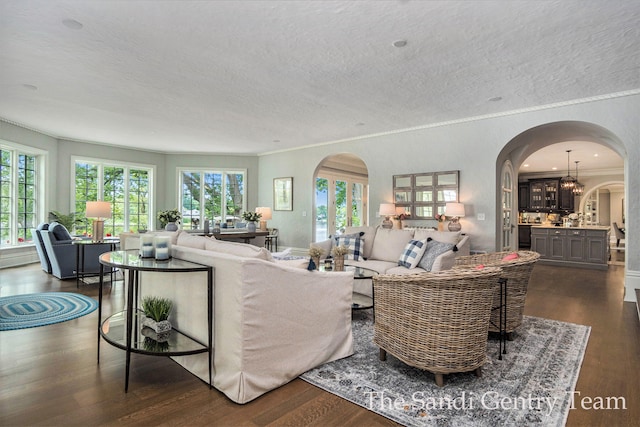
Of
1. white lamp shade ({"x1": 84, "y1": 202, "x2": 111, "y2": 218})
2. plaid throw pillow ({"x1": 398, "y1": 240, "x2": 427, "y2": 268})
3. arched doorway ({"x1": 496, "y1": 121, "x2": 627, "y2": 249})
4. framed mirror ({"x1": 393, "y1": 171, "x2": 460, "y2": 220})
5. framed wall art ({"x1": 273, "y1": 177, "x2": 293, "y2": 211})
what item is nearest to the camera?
plaid throw pillow ({"x1": 398, "y1": 240, "x2": 427, "y2": 268})

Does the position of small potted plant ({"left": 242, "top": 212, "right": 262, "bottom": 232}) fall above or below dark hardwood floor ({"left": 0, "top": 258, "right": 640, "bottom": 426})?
above

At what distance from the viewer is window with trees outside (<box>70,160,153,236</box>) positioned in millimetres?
8234

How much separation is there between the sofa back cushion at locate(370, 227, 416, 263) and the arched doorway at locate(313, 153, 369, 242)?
3808 millimetres

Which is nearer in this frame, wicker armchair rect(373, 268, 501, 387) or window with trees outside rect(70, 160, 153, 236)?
wicker armchair rect(373, 268, 501, 387)

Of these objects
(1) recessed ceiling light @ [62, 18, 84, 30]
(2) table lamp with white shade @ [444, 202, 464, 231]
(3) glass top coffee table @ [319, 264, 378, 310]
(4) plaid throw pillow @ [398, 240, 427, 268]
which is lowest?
(3) glass top coffee table @ [319, 264, 378, 310]

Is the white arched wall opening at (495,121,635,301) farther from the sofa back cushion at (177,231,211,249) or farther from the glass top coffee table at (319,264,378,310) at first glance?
the sofa back cushion at (177,231,211,249)

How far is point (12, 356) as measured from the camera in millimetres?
2736

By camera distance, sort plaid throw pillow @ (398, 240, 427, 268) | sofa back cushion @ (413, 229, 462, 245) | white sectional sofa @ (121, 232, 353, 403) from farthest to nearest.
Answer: sofa back cushion @ (413, 229, 462, 245) < plaid throw pillow @ (398, 240, 427, 268) < white sectional sofa @ (121, 232, 353, 403)

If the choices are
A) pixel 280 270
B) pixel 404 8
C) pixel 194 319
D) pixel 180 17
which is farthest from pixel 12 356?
pixel 404 8

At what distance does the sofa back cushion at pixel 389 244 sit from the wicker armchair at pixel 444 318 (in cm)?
265

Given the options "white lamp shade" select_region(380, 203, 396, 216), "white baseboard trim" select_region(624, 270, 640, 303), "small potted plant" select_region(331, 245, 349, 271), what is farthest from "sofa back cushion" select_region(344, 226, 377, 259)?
"white baseboard trim" select_region(624, 270, 640, 303)

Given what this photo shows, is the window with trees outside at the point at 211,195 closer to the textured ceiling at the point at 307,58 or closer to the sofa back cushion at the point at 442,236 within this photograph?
the textured ceiling at the point at 307,58

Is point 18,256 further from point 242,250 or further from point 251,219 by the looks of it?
point 242,250

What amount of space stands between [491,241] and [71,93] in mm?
6462
